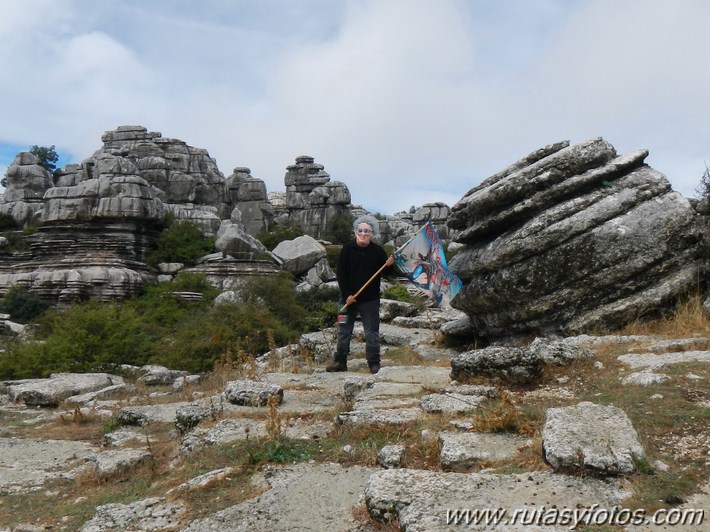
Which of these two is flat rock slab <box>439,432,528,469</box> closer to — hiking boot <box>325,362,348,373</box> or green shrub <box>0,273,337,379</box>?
hiking boot <box>325,362,348,373</box>

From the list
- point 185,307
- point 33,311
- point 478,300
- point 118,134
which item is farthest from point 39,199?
point 478,300

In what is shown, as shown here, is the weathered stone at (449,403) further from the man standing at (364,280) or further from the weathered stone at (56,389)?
the weathered stone at (56,389)

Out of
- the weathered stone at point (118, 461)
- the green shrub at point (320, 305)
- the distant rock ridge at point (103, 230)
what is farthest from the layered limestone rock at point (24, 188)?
the weathered stone at point (118, 461)

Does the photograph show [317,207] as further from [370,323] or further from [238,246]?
[370,323]

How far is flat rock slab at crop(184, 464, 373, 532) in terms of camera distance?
3.93 meters

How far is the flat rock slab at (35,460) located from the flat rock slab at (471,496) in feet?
10.9

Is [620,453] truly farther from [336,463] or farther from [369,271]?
[369,271]

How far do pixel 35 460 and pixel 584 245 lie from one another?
243 inches

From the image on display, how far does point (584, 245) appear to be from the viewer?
8531 mm

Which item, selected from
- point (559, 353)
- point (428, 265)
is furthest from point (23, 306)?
point (559, 353)

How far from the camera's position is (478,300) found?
937 cm

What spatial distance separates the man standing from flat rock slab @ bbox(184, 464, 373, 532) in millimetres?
3916

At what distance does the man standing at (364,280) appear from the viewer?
27.9 ft

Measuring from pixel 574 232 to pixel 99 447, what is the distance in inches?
221
